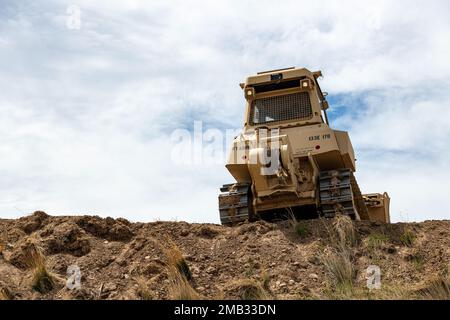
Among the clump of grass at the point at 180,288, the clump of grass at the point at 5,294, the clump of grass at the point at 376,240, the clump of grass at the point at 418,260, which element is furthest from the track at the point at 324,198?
the clump of grass at the point at 5,294

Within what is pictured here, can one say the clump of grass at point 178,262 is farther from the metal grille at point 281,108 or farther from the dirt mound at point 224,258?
the metal grille at point 281,108

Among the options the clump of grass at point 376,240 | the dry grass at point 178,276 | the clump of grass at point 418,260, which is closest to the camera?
the dry grass at point 178,276


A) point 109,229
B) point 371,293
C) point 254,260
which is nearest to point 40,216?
point 109,229

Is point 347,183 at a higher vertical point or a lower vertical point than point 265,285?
higher

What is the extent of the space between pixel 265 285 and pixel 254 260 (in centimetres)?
84

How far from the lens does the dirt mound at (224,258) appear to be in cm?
830


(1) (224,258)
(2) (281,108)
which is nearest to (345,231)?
(1) (224,258)

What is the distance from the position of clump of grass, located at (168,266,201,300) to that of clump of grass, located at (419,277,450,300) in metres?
2.84

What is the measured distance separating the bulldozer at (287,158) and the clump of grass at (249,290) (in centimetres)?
386

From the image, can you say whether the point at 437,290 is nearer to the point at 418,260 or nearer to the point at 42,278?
the point at 418,260

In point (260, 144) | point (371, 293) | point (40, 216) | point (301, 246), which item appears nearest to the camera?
point (371, 293)

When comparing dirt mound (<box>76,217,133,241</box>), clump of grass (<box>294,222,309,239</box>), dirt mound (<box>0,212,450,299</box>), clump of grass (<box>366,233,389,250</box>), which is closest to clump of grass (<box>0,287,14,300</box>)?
dirt mound (<box>0,212,450,299</box>)
